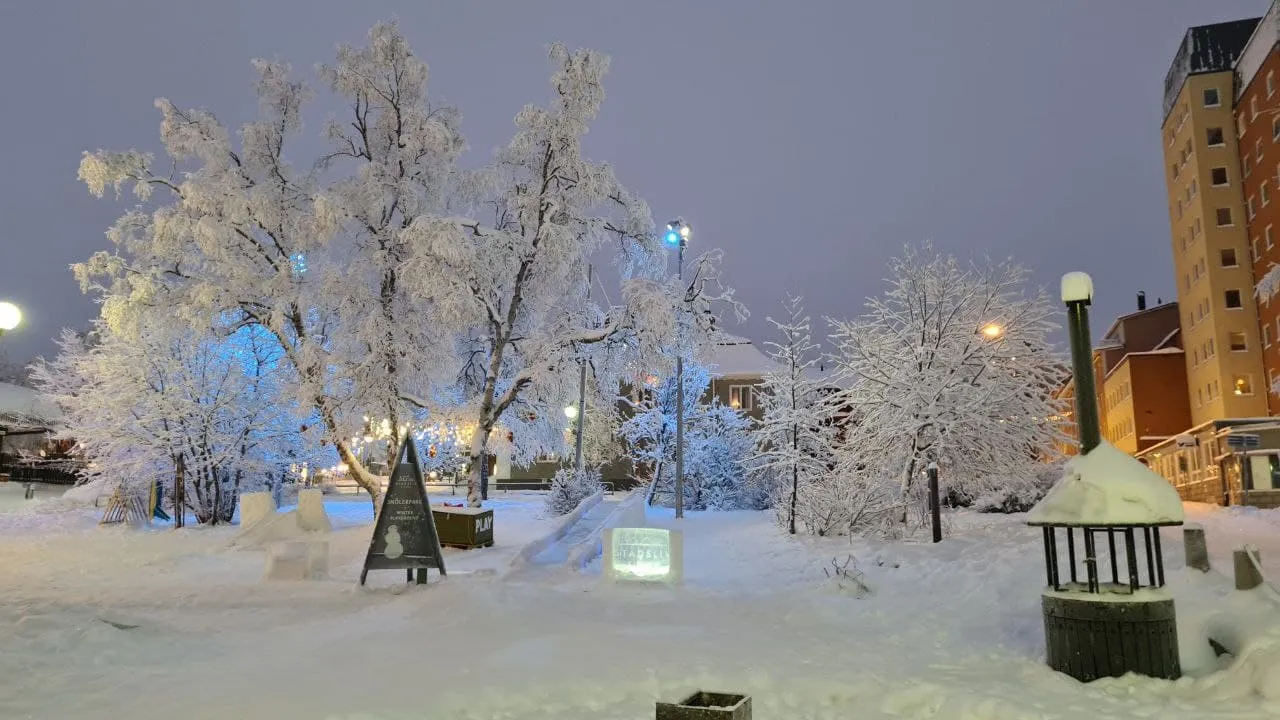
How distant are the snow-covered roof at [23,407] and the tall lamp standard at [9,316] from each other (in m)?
52.2

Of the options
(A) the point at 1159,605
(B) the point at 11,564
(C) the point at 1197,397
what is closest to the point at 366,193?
(B) the point at 11,564

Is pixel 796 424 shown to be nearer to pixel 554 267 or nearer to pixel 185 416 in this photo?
pixel 554 267

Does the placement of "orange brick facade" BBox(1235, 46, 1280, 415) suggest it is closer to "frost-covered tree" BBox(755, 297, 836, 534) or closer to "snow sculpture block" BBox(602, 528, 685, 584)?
"frost-covered tree" BBox(755, 297, 836, 534)

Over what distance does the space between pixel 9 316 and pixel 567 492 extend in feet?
63.8

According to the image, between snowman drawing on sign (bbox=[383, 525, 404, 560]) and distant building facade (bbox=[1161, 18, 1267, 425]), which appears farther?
distant building facade (bbox=[1161, 18, 1267, 425])

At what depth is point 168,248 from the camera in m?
23.1

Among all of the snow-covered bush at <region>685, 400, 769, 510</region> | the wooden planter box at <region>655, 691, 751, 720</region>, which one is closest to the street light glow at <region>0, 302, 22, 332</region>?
the wooden planter box at <region>655, 691, 751, 720</region>

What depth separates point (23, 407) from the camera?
59.0 metres

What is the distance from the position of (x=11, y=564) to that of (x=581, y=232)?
15739 mm

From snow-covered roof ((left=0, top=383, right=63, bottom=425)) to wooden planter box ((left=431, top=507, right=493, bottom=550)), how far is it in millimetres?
45598

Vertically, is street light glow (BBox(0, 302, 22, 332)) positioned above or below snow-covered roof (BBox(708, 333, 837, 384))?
below

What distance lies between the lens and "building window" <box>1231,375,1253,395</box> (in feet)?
146

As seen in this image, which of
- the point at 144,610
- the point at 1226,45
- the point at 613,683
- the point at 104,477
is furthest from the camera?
the point at 1226,45

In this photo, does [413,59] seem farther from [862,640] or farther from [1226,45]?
[1226,45]
